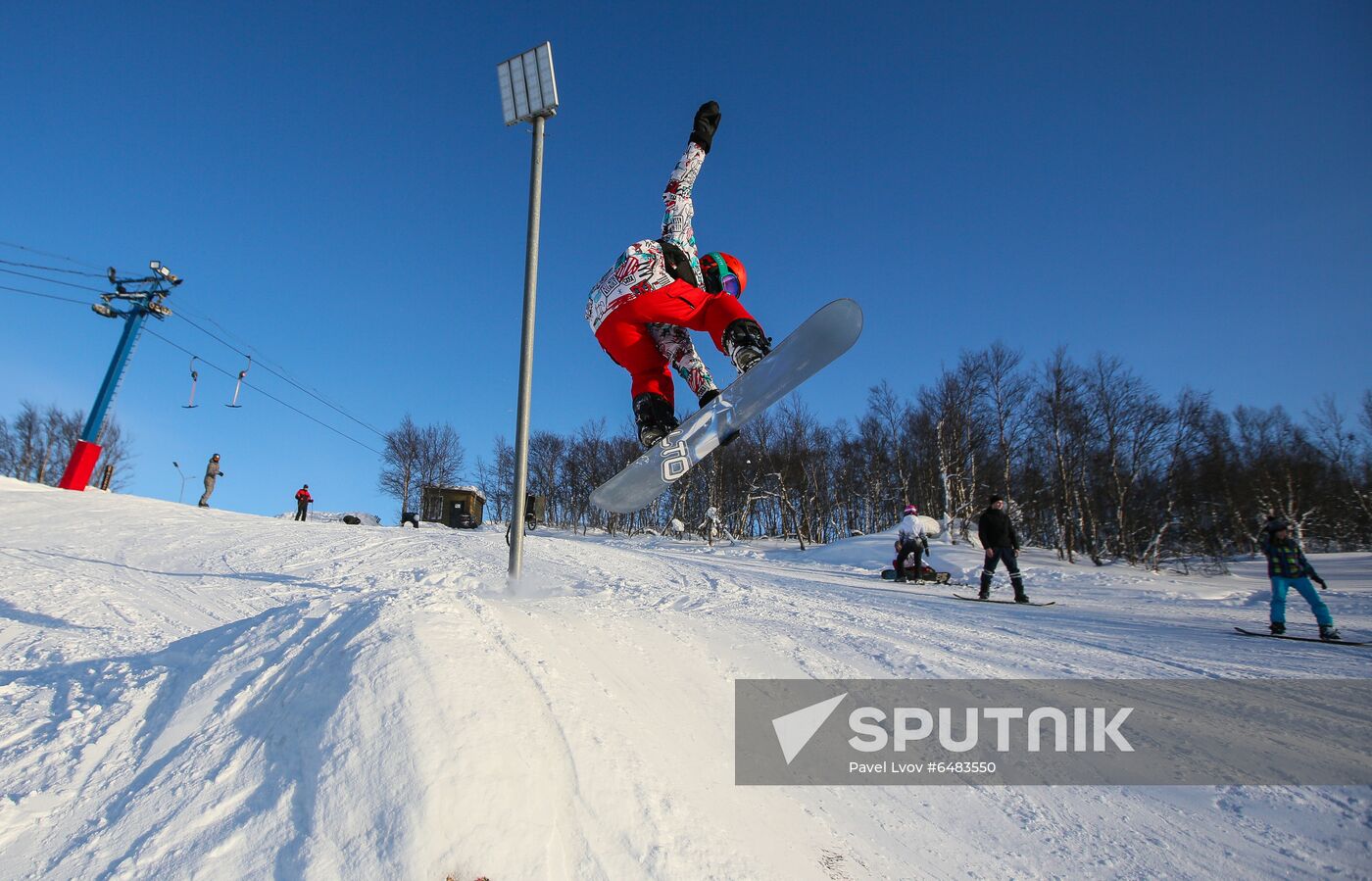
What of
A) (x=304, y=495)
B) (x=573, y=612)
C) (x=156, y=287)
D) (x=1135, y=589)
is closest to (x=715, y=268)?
(x=573, y=612)

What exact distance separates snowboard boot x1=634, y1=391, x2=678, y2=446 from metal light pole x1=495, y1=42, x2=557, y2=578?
3.63 ft

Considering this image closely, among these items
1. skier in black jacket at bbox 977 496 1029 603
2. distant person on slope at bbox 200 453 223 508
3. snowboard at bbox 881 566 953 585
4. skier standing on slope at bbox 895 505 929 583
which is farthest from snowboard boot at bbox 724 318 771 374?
distant person on slope at bbox 200 453 223 508

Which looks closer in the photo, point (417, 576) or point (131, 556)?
point (417, 576)

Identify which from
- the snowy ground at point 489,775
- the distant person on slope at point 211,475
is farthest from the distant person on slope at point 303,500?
the snowy ground at point 489,775

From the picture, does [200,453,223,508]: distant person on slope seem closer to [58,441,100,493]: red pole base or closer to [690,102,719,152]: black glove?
[58,441,100,493]: red pole base

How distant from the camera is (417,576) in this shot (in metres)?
6.20

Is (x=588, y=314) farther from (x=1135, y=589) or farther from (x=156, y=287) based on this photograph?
(x=156, y=287)

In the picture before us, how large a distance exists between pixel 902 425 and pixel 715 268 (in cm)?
2913

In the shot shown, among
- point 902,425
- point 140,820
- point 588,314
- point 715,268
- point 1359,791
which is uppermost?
point 902,425

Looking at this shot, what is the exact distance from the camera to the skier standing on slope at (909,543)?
1187 centimetres

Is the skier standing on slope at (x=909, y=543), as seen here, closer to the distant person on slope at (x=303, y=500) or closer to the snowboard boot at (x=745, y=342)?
the snowboard boot at (x=745, y=342)

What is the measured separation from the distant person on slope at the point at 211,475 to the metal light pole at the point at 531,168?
59.3 ft

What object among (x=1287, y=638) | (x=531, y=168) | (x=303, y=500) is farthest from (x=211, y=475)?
(x=1287, y=638)

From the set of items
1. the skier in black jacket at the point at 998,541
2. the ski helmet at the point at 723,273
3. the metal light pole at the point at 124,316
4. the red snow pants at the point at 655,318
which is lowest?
the skier in black jacket at the point at 998,541
